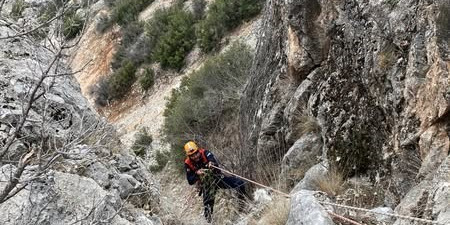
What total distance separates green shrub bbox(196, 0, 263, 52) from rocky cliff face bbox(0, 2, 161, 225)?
30.3 ft

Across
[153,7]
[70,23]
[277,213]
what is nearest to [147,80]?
[153,7]

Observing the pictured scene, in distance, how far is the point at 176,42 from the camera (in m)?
18.0

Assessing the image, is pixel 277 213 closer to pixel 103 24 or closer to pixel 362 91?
pixel 362 91

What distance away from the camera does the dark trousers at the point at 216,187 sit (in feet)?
28.0

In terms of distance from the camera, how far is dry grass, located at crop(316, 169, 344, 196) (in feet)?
21.3

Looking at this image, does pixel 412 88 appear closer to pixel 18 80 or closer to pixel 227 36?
pixel 18 80

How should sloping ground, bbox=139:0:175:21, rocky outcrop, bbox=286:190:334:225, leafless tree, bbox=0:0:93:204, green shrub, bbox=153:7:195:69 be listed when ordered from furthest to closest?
sloping ground, bbox=139:0:175:21
green shrub, bbox=153:7:195:69
rocky outcrop, bbox=286:190:334:225
leafless tree, bbox=0:0:93:204

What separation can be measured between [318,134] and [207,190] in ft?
6.04

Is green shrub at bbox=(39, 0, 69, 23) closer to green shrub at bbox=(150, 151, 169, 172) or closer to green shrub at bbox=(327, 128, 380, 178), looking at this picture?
green shrub at bbox=(327, 128, 380, 178)

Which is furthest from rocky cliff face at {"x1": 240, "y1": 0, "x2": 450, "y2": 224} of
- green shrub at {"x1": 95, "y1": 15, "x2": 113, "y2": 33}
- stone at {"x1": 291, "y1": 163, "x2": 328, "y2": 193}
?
green shrub at {"x1": 95, "y1": 15, "x2": 113, "y2": 33}

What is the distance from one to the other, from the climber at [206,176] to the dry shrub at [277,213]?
2.65 m

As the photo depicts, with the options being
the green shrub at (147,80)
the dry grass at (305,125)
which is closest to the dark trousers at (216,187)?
the dry grass at (305,125)

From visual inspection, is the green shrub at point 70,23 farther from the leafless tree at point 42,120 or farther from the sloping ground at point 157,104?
the sloping ground at point 157,104

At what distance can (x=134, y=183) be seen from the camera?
6.25m
